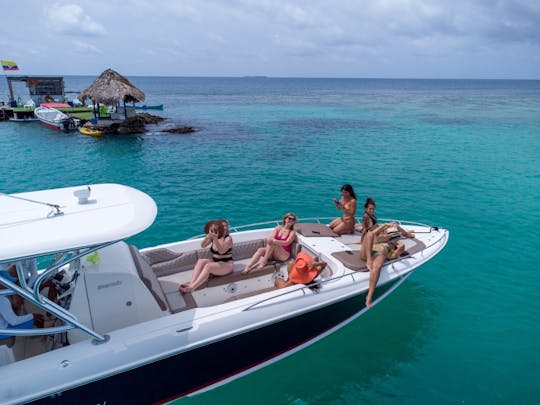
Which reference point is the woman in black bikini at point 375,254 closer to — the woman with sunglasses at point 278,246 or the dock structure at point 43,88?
the woman with sunglasses at point 278,246

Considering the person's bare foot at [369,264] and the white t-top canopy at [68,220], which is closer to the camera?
the white t-top canopy at [68,220]

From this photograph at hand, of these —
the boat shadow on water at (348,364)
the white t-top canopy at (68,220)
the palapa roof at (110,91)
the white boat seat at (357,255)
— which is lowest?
the boat shadow on water at (348,364)

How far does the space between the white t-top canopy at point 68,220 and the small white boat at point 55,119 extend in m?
31.8

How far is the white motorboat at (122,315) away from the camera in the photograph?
3963 mm

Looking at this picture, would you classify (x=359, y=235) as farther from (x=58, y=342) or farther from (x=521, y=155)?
(x=521, y=155)

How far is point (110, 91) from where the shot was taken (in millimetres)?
30578

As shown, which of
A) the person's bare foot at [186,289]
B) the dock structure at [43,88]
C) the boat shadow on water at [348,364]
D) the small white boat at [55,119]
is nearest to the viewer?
the boat shadow on water at [348,364]

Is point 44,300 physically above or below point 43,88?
below

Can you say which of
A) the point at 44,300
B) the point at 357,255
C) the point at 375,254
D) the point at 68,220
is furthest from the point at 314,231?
the point at 44,300

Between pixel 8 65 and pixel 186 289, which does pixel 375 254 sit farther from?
pixel 8 65

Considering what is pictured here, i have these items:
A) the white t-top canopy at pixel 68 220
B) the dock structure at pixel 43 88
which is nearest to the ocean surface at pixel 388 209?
the white t-top canopy at pixel 68 220

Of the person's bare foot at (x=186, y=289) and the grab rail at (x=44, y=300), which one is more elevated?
the grab rail at (x=44, y=300)

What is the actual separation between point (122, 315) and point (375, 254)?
4196mm

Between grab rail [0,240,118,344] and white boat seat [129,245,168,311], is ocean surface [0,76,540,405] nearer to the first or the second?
white boat seat [129,245,168,311]
